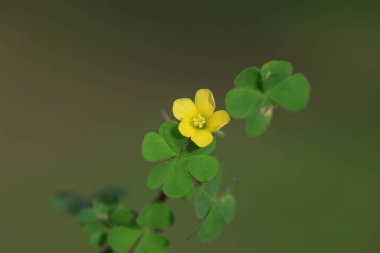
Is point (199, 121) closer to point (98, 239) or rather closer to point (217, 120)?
point (217, 120)

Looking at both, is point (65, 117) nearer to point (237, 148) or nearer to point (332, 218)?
point (237, 148)

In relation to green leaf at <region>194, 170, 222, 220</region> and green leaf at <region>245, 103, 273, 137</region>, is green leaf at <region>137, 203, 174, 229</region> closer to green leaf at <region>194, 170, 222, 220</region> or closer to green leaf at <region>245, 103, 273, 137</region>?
green leaf at <region>194, 170, 222, 220</region>

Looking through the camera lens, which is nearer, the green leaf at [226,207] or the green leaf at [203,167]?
the green leaf at [203,167]

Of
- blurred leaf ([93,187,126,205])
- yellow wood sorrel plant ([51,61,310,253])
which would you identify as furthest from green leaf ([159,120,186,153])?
blurred leaf ([93,187,126,205])

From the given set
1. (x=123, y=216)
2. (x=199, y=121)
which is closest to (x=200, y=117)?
(x=199, y=121)

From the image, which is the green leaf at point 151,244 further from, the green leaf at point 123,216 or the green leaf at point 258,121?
the green leaf at point 258,121

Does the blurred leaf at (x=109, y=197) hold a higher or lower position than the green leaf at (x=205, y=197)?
higher

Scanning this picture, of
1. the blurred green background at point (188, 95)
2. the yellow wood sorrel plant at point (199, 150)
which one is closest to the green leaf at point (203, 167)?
the yellow wood sorrel plant at point (199, 150)
